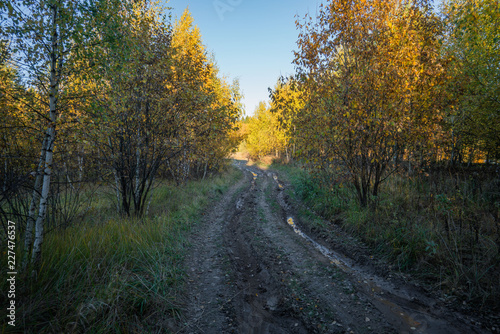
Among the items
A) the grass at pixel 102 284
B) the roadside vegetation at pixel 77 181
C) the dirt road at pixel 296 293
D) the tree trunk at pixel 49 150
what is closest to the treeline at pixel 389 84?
the dirt road at pixel 296 293

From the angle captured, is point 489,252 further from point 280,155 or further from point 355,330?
point 280,155

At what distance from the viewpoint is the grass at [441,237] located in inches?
171

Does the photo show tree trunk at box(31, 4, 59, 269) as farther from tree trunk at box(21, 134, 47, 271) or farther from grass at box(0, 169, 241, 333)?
grass at box(0, 169, 241, 333)

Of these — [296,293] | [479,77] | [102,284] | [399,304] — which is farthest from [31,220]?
[479,77]

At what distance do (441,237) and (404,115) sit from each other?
3490 millimetres

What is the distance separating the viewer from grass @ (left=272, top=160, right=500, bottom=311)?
4.35m

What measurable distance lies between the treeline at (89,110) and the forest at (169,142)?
0.17 ft

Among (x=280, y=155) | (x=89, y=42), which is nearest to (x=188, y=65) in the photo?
(x=89, y=42)

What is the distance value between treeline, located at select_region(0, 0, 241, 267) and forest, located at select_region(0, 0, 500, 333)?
0.17 ft

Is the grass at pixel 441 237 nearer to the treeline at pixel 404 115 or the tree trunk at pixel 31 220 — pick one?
the treeline at pixel 404 115

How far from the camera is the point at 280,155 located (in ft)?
123

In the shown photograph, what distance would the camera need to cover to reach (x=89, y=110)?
4879 mm

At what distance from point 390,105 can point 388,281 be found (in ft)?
15.6

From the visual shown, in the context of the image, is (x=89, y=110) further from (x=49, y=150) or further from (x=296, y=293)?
(x=296, y=293)
